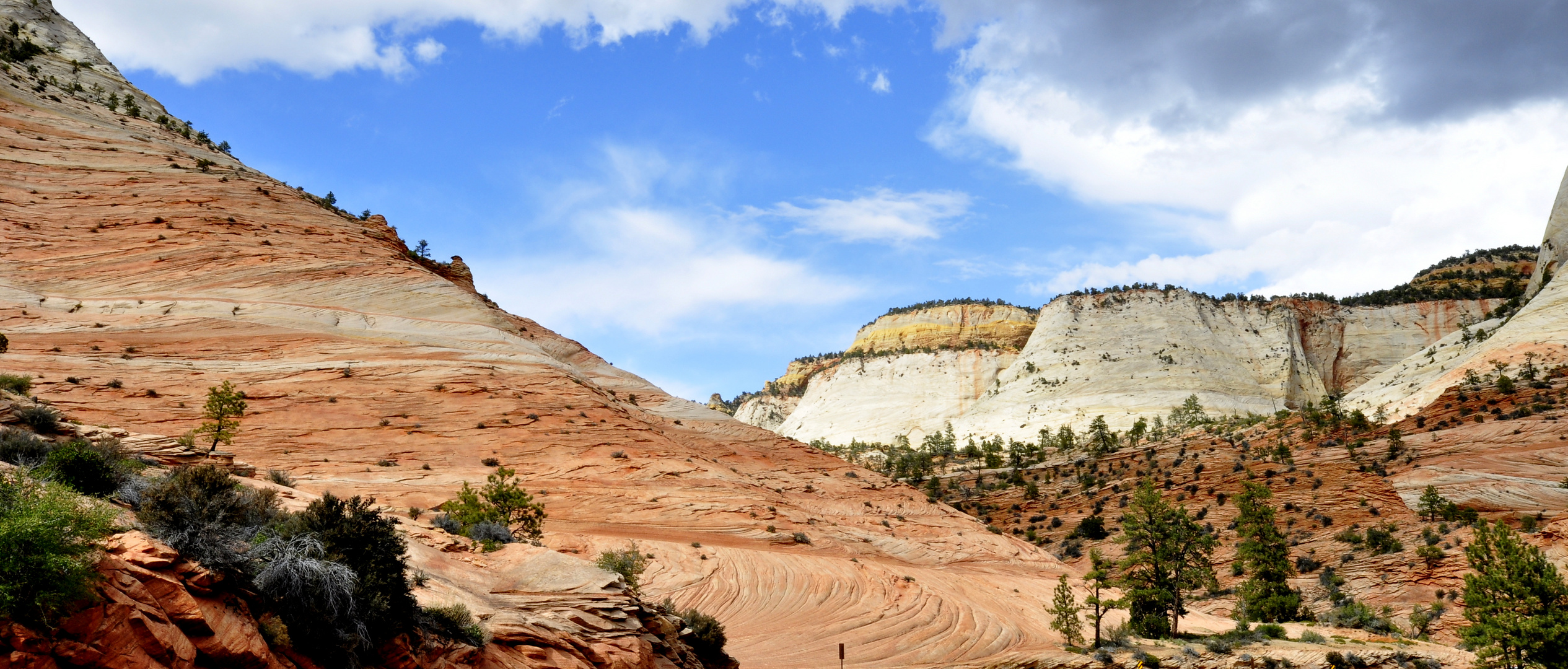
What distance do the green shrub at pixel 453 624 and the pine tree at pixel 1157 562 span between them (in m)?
28.5

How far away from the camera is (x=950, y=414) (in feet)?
345

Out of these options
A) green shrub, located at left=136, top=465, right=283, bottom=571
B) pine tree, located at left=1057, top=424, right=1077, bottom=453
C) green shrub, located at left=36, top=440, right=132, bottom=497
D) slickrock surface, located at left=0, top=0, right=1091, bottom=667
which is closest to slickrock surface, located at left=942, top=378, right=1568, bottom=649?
pine tree, located at left=1057, top=424, right=1077, bottom=453

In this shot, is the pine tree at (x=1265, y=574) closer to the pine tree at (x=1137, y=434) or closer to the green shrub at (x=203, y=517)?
the pine tree at (x=1137, y=434)

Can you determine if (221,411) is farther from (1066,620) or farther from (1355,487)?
(1355,487)

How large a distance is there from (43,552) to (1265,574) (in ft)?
148

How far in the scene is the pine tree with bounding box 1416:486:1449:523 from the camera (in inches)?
1807

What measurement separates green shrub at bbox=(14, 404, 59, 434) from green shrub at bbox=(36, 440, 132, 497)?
3533 millimetres

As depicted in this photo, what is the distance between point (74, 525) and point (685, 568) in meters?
21.0

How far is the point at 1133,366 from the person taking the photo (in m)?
94.6

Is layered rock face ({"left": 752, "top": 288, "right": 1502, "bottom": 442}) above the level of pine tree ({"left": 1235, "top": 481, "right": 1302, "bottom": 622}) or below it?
above

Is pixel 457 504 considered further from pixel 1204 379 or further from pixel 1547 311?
pixel 1204 379

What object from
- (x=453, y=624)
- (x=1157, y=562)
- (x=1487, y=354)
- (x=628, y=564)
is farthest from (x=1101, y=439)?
(x=453, y=624)

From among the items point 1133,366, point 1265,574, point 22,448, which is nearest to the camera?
point 22,448

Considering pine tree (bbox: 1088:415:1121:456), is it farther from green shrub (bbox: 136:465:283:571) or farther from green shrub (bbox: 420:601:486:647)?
green shrub (bbox: 136:465:283:571)
